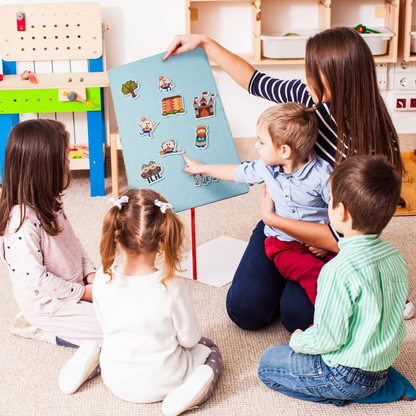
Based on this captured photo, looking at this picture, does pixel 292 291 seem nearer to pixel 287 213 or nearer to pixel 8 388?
pixel 287 213

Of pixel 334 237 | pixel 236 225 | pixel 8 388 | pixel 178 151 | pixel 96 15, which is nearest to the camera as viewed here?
pixel 8 388

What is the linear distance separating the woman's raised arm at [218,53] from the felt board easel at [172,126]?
1.0 inches

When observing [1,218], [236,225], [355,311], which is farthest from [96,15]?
[355,311]

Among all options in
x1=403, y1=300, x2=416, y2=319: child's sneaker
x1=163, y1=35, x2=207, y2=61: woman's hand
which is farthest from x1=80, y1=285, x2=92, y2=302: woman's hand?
x1=403, y1=300, x2=416, y2=319: child's sneaker

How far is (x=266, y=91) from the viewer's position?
6.34ft

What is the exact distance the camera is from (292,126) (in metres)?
1.60

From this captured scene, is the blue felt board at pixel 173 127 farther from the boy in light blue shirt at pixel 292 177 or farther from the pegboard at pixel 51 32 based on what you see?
the pegboard at pixel 51 32

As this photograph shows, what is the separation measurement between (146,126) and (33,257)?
563 mm

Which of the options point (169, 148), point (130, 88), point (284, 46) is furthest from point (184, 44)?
point (284, 46)

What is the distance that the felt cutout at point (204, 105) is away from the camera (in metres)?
1.93

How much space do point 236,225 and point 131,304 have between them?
125 centimetres

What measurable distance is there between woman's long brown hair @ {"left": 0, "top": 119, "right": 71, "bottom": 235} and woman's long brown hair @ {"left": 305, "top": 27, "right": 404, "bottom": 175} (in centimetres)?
73

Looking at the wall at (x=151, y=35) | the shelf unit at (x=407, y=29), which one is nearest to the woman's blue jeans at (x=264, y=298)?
the wall at (x=151, y=35)

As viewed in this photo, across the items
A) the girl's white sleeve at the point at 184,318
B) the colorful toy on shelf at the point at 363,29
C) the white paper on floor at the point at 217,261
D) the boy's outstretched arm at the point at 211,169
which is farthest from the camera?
the colorful toy on shelf at the point at 363,29
